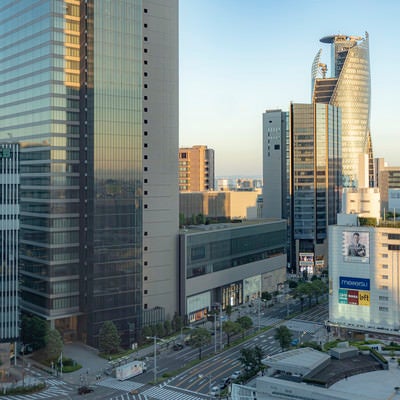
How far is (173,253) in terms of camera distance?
11506cm

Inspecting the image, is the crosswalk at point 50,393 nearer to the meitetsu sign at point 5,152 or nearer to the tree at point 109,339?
the tree at point 109,339

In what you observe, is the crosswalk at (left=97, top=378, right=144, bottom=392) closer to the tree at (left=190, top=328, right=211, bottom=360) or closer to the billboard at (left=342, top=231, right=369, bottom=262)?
the tree at (left=190, top=328, right=211, bottom=360)

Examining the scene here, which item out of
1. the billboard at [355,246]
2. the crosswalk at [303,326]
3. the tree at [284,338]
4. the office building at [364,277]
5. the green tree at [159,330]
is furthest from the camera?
the crosswalk at [303,326]

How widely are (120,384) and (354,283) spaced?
50.3 m

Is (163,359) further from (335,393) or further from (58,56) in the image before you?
(58,56)

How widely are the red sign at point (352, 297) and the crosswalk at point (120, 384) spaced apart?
46.3 meters

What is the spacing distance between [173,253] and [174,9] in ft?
168

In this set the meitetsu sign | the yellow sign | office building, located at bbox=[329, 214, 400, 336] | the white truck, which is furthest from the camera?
the yellow sign

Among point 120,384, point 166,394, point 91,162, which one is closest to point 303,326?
point 166,394

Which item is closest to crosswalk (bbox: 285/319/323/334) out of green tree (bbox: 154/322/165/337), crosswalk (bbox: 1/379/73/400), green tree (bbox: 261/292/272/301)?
green tree (bbox: 261/292/272/301)

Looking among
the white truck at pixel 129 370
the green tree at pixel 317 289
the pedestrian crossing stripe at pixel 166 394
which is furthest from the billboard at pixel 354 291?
the white truck at pixel 129 370

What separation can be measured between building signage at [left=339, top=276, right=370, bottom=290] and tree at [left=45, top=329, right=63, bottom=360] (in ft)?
182

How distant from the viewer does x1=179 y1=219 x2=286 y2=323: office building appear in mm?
117500

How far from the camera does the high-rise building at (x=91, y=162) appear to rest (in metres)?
103
